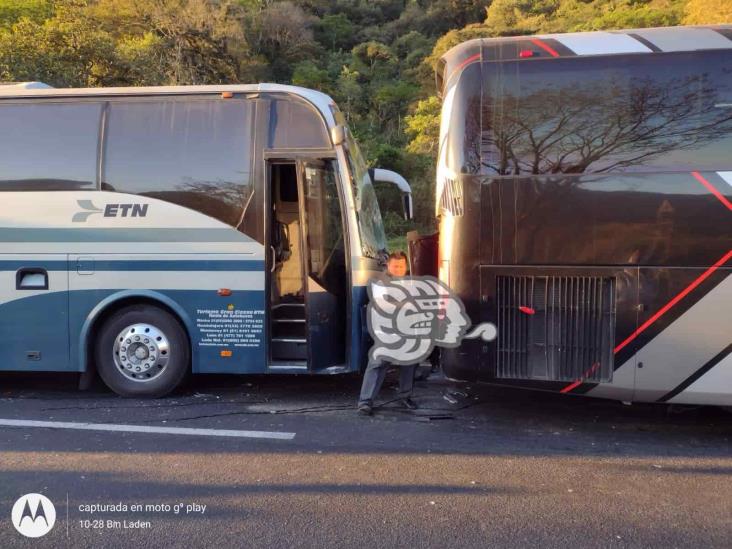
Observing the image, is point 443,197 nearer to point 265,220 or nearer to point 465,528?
point 265,220

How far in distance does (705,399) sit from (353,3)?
42550 millimetres

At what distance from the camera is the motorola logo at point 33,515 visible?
374 cm

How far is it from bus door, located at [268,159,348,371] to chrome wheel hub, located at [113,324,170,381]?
117 centimetres

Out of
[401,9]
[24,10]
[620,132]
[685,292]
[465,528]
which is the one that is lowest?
→ [465,528]

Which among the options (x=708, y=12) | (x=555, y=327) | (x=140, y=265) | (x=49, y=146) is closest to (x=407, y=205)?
(x=555, y=327)

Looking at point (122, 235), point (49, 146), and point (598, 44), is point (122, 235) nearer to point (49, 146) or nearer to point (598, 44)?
point (49, 146)

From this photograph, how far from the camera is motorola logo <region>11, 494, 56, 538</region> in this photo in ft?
12.3

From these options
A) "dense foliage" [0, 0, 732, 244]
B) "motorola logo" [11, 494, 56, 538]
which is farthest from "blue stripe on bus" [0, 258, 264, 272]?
"dense foliage" [0, 0, 732, 244]

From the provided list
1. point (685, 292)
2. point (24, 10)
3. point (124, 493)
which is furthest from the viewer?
point (24, 10)

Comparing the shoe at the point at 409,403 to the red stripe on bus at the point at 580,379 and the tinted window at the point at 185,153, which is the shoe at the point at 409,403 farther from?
the tinted window at the point at 185,153

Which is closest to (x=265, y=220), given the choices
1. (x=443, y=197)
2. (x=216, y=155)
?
(x=216, y=155)

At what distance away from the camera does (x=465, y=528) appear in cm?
374

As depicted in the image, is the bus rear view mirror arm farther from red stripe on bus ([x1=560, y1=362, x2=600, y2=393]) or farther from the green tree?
the green tree

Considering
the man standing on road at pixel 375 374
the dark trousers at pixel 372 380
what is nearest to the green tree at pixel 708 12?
the man standing on road at pixel 375 374
